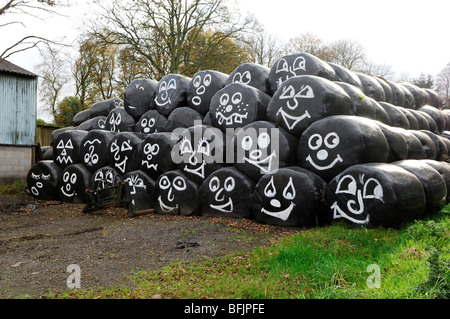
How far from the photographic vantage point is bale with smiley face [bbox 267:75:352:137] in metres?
5.79

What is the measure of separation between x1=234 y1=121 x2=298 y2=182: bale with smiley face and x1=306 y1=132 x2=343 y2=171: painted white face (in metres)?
0.41

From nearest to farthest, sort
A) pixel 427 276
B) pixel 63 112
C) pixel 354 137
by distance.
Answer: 1. pixel 427 276
2. pixel 354 137
3. pixel 63 112

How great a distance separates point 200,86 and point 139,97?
6.55 ft

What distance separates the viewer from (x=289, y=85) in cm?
616

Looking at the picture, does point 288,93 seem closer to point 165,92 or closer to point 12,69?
point 165,92

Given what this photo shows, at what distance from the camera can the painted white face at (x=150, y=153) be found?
768 centimetres

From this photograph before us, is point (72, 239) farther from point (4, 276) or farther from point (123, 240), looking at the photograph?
point (4, 276)

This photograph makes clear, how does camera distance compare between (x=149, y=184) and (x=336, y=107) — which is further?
(x=149, y=184)

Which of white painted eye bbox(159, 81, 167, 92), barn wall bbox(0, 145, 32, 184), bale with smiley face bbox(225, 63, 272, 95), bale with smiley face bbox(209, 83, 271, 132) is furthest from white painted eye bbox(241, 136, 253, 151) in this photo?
barn wall bbox(0, 145, 32, 184)

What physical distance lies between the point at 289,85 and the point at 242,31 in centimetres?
1595

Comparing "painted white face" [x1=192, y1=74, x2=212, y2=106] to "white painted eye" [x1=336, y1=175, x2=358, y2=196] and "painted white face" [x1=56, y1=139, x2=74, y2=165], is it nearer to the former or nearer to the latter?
"painted white face" [x1=56, y1=139, x2=74, y2=165]

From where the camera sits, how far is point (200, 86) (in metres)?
8.16

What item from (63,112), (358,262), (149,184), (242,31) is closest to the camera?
(358,262)

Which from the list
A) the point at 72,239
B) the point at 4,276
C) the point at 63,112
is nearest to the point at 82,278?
the point at 4,276
